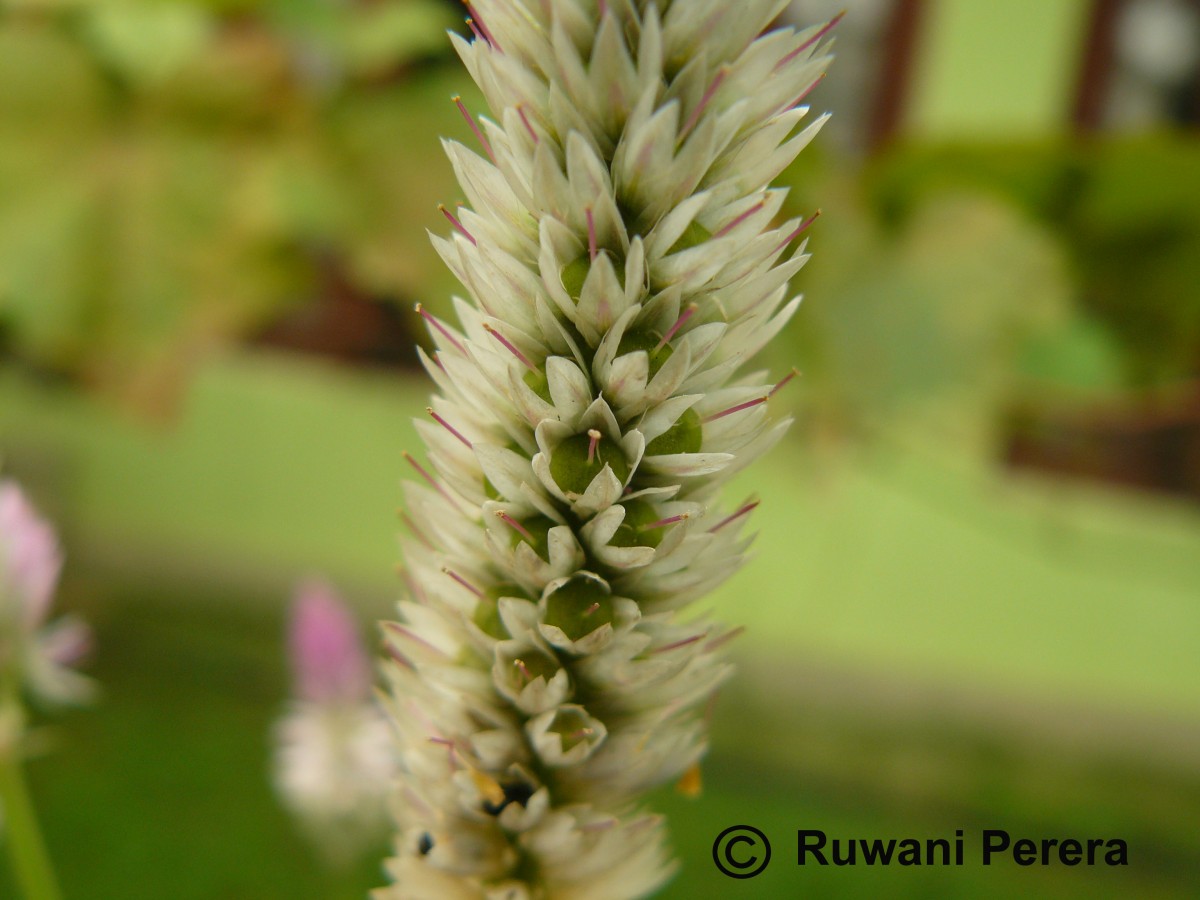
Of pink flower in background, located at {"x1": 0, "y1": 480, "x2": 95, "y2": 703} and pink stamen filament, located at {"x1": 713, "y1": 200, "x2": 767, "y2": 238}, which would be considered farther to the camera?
pink flower in background, located at {"x1": 0, "y1": 480, "x2": 95, "y2": 703}

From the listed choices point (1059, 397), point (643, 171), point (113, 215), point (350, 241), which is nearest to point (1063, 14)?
point (1059, 397)

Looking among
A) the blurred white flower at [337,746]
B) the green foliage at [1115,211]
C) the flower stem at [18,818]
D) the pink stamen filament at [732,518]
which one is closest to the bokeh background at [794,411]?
the green foliage at [1115,211]

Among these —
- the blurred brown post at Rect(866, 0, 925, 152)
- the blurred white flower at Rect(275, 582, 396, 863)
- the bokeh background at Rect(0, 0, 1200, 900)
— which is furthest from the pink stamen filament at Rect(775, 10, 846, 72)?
the blurred brown post at Rect(866, 0, 925, 152)

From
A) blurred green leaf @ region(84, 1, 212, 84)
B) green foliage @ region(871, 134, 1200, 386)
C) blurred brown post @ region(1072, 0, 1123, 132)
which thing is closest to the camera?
blurred green leaf @ region(84, 1, 212, 84)

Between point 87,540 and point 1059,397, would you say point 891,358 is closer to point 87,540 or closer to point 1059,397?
point 1059,397

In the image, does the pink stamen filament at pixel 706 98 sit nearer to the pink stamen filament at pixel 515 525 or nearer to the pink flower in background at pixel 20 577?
the pink stamen filament at pixel 515 525

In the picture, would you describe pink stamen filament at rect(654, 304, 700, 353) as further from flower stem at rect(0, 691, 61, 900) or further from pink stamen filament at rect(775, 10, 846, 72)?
flower stem at rect(0, 691, 61, 900)

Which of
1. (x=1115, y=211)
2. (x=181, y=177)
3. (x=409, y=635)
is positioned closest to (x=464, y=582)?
(x=409, y=635)

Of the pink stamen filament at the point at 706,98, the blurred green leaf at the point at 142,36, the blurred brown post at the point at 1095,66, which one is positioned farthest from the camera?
the blurred brown post at the point at 1095,66
